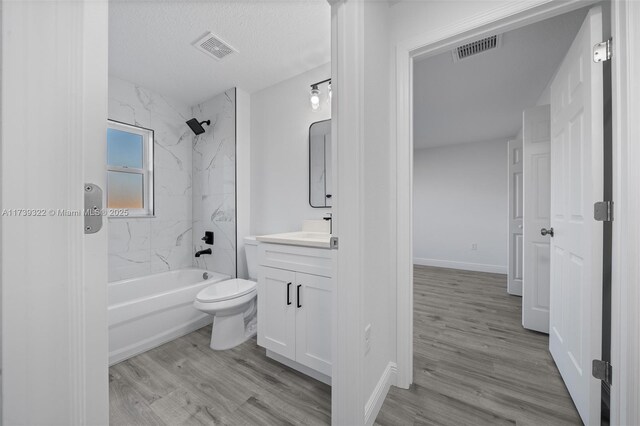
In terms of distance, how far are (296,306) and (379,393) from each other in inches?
25.5

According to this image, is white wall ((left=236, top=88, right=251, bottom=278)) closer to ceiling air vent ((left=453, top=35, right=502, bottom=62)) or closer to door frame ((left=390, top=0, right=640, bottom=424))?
ceiling air vent ((left=453, top=35, right=502, bottom=62))

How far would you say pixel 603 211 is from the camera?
1.10 metres

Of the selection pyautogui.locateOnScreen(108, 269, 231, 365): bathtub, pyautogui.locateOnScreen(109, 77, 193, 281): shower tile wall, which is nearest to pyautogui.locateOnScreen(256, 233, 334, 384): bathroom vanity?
pyautogui.locateOnScreen(108, 269, 231, 365): bathtub

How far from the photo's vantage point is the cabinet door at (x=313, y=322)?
1479 millimetres

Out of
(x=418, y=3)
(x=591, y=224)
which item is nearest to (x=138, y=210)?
(x=418, y=3)

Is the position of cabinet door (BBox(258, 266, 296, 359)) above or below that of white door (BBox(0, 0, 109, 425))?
below

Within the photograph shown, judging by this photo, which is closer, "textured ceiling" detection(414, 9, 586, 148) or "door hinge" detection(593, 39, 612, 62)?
"door hinge" detection(593, 39, 612, 62)

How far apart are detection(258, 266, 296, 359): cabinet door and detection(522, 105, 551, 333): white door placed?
2.13 m

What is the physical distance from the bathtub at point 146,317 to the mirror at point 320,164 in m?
1.30

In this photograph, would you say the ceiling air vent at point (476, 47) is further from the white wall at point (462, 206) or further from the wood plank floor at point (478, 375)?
the white wall at point (462, 206)

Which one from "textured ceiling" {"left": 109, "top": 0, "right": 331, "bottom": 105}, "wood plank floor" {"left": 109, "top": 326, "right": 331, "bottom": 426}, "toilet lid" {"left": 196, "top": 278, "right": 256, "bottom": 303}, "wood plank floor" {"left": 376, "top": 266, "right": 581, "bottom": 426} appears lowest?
"wood plank floor" {"left": 109, "top": 326, "right": 331, "bottom": 426}

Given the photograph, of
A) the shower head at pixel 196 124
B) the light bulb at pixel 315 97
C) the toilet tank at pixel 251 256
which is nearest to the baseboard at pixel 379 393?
the toilet tank at pixel 251 256

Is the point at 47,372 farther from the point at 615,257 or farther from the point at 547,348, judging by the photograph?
the point at 547,348

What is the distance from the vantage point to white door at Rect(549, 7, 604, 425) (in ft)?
3.73
